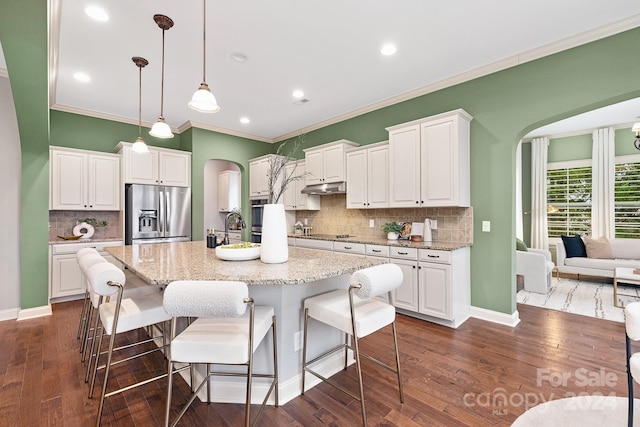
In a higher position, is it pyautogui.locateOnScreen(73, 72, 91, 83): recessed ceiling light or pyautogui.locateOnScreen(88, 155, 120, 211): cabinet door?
pyautogui.locateOnScreen(73, 72, 91, 83): recessed ceiling light

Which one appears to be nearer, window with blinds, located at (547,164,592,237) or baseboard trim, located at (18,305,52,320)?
baseboard trim, located at (18,305,52,320)

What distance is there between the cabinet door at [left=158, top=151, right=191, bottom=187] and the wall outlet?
13.4 feet

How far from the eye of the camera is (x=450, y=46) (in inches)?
117

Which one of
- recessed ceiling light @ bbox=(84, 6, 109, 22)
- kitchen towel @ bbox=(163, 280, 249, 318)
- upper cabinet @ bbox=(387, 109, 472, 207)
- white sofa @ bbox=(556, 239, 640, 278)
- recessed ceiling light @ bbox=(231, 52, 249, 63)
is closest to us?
kitchen towel @ bbox=(163, 280, 249, 318)

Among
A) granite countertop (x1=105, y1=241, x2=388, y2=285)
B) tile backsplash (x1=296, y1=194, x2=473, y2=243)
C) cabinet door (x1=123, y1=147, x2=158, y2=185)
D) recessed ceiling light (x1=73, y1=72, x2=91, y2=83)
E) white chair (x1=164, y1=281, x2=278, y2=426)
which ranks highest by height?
recessed ceiling light (x1=73, y1=72, x2=91, y2=83)

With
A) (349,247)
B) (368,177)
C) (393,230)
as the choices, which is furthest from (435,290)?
(368,177)

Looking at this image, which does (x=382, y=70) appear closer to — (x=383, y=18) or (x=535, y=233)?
(x=383, y=18)

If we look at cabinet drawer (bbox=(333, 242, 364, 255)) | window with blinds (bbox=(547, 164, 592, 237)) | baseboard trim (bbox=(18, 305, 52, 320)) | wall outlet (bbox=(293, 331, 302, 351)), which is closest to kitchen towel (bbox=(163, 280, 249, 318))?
wall outlet (bbox=(293, 331, 302, 351))

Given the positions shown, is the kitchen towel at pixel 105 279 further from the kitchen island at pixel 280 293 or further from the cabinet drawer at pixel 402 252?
the cabinet drawer at pixel 402 252

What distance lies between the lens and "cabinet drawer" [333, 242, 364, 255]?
3.95m

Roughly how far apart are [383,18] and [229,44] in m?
1.50

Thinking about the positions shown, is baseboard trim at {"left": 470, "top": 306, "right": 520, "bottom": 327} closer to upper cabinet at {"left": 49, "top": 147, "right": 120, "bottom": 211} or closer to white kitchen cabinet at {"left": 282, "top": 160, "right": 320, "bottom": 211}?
white kitchen cabinet at {"left": 282, "top": 160, "right": 320, "bottom": 211}

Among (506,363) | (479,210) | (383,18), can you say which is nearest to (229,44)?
(383,18)

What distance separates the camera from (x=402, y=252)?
11.4 feet
